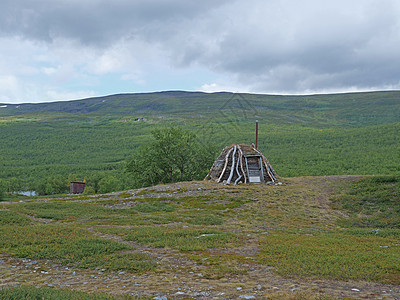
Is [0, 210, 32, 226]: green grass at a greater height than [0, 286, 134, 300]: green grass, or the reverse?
[0, 286, 134, 300]: green grass

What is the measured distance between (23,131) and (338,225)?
196 m

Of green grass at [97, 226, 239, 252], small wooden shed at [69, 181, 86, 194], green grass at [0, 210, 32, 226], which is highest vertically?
green grass at [0, 210, 32, 226]

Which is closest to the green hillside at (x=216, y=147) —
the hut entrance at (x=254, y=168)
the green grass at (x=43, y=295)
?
the hut entrance at (x=254, y=168)

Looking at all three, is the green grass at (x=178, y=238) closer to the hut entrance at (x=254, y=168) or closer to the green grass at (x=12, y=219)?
the green grass at (x=12, y=219)

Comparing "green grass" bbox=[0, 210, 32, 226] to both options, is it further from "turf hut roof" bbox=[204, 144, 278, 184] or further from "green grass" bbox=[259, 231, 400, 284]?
"turf hut roof" bbox=[204, 144, 278, 184]

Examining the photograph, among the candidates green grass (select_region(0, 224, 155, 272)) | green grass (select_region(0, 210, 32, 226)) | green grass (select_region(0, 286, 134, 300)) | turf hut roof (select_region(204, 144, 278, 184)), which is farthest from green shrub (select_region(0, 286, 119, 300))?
turf hut roof (select_region(204, 144, 278, 184))

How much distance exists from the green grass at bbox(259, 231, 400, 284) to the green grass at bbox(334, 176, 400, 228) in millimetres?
7221

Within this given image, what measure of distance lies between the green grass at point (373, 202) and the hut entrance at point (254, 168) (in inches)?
367

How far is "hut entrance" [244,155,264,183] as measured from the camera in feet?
117

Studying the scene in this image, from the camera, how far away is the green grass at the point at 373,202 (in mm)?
21375

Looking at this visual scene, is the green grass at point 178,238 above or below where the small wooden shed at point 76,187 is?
above

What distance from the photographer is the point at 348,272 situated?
8.93 meters

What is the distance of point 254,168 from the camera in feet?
121

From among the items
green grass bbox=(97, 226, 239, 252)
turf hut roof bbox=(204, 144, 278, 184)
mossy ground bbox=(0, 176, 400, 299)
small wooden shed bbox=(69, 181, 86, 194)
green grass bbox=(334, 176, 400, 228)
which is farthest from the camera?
small wooden shed bbox=(69, 181, 86, 194)
